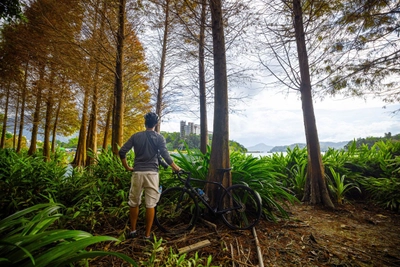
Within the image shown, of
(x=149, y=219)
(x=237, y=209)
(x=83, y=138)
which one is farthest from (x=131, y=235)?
(x=83, y=138)

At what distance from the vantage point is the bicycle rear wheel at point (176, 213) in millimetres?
2723

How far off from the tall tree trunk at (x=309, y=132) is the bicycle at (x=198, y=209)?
200cm

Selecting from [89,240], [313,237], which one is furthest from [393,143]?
[89,240]

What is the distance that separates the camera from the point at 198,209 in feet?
8.93

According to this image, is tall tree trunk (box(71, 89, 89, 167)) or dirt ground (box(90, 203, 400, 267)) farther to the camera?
tall tree trunk (box(71, 89, 89, 167))

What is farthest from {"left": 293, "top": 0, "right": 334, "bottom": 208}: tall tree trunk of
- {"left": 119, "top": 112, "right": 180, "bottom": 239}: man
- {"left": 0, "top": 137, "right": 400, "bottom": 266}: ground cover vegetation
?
{"left": 119, "top": 112, "right": 180, "bottom": 239}: man

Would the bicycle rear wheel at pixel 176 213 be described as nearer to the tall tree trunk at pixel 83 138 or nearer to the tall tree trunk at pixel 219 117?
the tall tree trunk at pixel 219 117

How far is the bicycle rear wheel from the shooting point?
2.72 meters

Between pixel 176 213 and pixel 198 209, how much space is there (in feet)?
1.45

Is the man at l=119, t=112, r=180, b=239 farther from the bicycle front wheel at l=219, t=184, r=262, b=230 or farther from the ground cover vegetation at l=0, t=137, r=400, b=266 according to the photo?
the bicycle front wheel at l=219, t=184, r=262, b=230

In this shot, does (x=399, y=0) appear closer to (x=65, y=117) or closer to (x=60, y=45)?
(x=60, y=45)

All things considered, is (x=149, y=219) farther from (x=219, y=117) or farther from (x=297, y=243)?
(x=297, y=243)

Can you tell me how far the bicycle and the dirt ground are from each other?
5.6 inches

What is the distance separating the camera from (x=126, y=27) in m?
5.86
